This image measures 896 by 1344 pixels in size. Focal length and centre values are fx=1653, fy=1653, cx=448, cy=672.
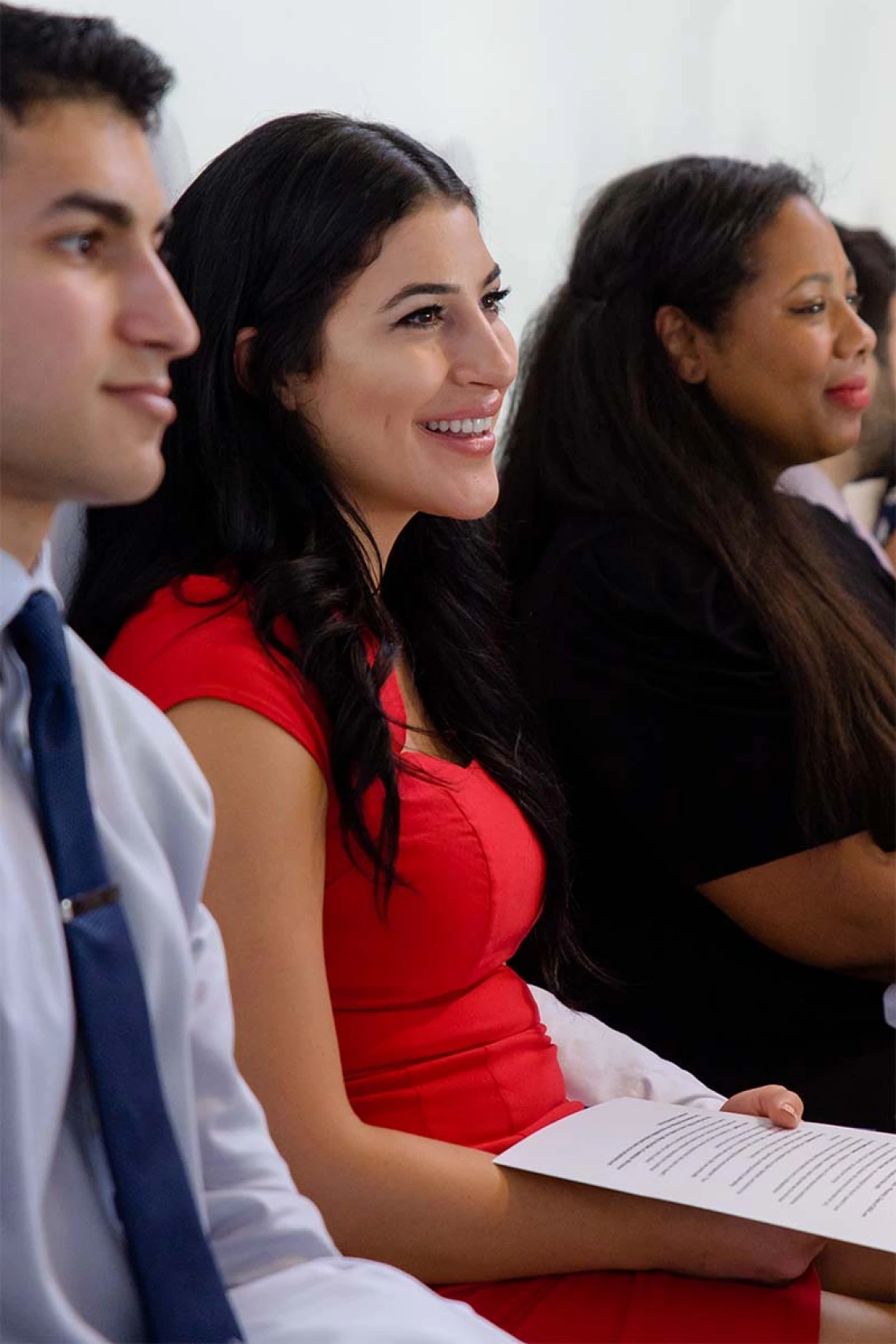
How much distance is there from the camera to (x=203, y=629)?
3.78 feet

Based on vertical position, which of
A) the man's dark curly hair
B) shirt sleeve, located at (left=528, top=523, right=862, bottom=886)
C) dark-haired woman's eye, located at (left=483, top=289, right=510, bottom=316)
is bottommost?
shirt sleeve, located at (left=528, top=523, right=862, bottom=886)

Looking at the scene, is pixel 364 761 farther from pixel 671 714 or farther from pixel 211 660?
pixel 671 714

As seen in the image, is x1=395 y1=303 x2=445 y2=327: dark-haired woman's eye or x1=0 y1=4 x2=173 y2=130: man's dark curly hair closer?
x1=0 y1=4 x2=173 y2=130: man's dark curly hair

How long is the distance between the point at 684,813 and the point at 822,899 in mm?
170

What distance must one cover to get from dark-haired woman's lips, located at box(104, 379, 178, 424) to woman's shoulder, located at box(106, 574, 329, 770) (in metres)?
0.26

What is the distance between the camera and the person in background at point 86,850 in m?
0.83

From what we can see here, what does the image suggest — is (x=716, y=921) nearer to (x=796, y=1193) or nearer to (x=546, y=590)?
(x=546, y=590)

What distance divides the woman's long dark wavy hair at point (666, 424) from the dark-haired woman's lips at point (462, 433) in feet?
1.60

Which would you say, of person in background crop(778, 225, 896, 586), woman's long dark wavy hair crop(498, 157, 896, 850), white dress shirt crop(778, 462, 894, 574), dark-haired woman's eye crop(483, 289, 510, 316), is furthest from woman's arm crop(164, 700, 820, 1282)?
person in background crop(778, 225, 896, 586)

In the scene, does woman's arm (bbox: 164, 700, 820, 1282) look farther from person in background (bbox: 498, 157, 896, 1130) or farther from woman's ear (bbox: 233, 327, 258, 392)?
person in background (bbox: 498, 157, 896, 1130)

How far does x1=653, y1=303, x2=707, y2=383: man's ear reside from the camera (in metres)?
1.89

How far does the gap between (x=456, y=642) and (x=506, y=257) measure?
619 mm

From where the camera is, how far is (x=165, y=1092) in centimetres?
90

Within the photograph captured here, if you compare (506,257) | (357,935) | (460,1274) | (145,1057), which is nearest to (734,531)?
(506,257)
